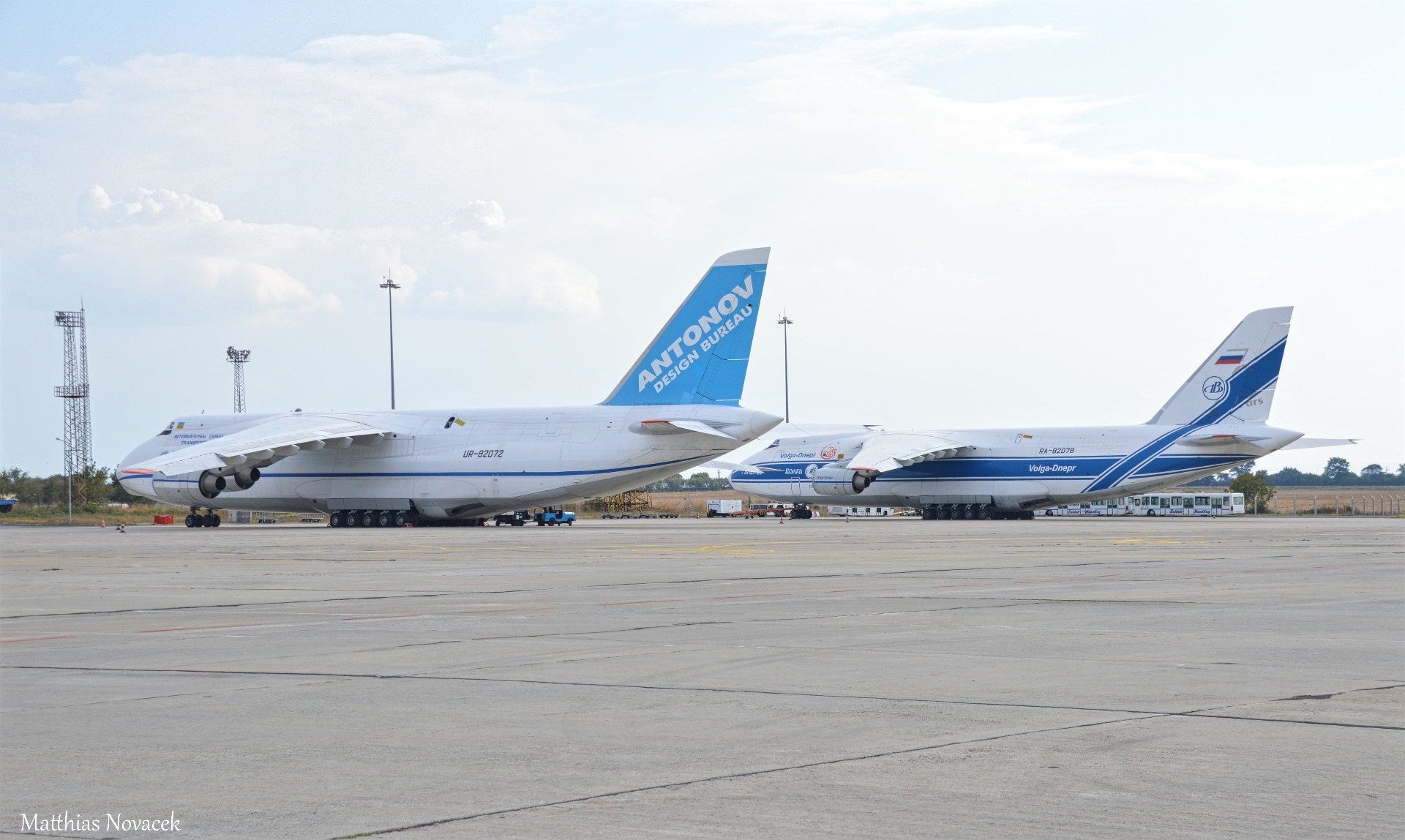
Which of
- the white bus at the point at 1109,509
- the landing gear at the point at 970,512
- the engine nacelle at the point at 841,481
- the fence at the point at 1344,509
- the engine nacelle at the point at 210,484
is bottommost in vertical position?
the fence at the point at 1344,509

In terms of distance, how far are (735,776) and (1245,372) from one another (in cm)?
5642

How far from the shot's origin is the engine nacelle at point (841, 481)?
219ft

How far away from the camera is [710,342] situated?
46969 mm

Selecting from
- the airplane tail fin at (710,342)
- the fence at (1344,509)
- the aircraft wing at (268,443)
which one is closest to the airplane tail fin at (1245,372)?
the fence at (1344,509)

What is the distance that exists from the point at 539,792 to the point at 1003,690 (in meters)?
3.77

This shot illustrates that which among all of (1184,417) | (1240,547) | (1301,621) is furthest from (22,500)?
(1301,621)

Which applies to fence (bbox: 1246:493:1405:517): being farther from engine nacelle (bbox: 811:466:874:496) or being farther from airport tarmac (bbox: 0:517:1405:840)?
airport tarmac (bbox: 0:517:1405:840)

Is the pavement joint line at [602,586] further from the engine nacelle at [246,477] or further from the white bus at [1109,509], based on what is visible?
the white bus at [1109,509]

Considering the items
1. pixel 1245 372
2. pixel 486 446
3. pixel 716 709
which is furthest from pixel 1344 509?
pixel 716 709

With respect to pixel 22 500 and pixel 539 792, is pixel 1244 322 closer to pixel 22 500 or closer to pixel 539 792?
pixel 539 792

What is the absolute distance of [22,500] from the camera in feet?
317

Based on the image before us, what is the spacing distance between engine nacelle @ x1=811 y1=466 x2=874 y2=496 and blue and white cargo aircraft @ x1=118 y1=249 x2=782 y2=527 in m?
18.8

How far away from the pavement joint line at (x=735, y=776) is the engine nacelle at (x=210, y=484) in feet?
162

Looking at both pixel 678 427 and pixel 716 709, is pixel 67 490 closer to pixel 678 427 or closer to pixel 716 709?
pixel 678 427
